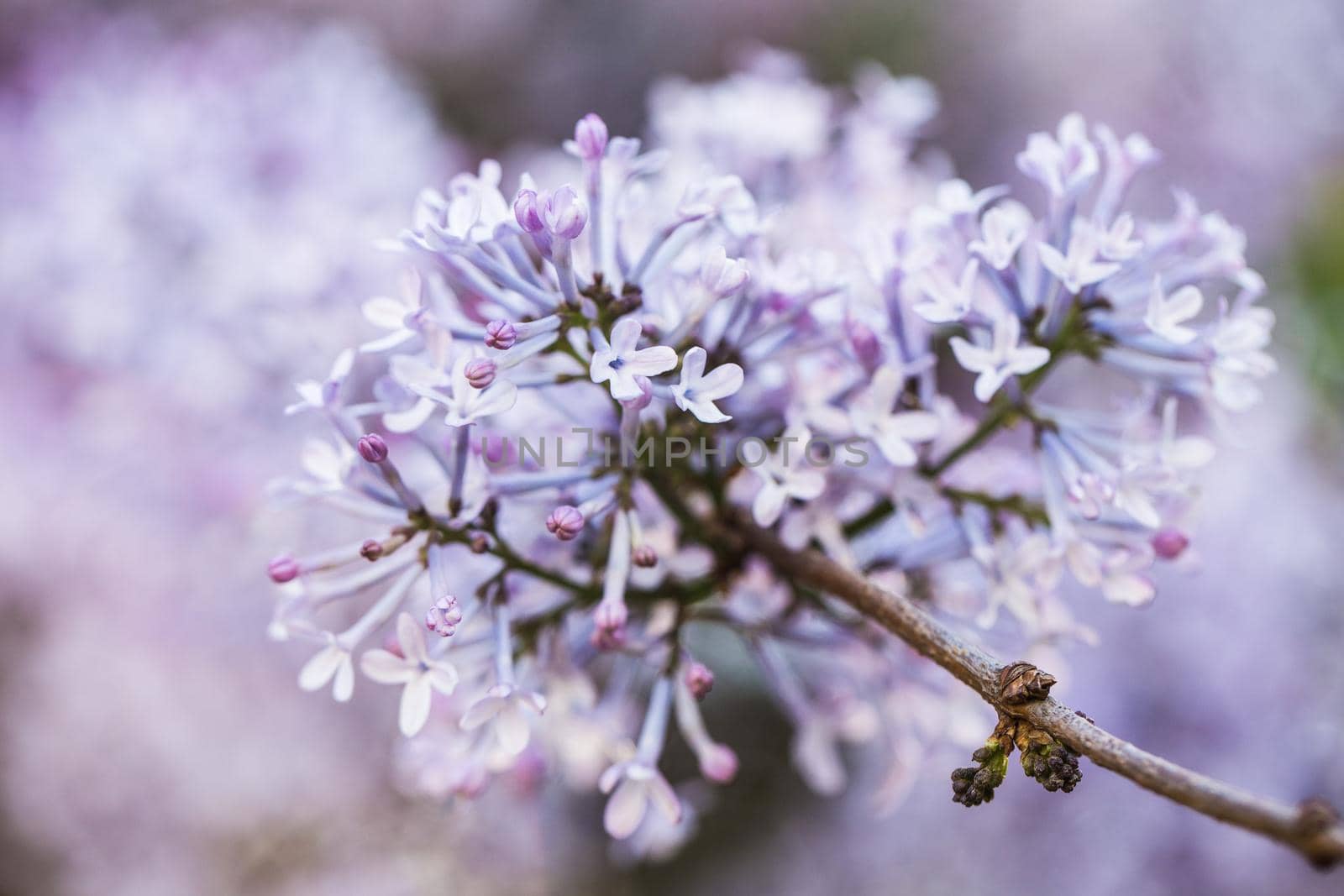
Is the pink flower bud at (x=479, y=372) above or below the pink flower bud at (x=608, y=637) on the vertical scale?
above

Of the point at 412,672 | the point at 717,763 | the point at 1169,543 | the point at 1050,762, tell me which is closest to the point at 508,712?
the point at 412,672

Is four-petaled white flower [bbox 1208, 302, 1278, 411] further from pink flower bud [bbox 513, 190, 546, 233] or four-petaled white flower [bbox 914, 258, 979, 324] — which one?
pink flower bud [bbox 513, 190, 546, 233]

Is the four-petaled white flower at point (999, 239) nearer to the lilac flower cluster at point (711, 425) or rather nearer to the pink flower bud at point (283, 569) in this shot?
the lilac flower cluster at point (711, 425)

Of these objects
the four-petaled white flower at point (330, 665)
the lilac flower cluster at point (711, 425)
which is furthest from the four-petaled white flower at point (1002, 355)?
the four-petaled white flower at point (330, 665)

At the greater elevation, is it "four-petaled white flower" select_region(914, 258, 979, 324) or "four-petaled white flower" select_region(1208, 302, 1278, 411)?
"four-petaled white flower" select_region(914, 258, 979, 324)

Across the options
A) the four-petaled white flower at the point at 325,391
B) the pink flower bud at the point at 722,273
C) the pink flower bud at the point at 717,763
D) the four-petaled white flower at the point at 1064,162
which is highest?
the four-petaled white flower at the point at 1064,162

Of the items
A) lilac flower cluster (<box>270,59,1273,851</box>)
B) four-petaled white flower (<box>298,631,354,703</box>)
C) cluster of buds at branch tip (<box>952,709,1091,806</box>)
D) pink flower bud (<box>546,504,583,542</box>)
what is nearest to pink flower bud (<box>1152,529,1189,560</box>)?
lilac flower cluster (<box>270,59,1273,851</box>)

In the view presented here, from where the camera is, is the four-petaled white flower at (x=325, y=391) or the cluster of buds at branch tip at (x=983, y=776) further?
the four-petaled white flower at (x=325, y=391)
